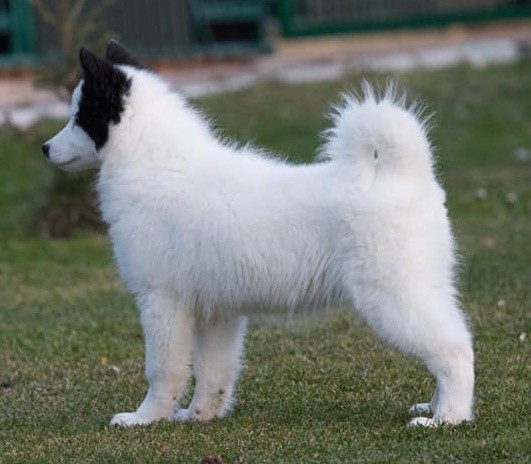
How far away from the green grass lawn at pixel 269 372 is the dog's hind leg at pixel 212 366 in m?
0.13

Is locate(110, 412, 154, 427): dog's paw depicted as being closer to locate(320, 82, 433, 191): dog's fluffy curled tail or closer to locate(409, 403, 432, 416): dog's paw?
locate(409, 403, 432, 416): dog's paw

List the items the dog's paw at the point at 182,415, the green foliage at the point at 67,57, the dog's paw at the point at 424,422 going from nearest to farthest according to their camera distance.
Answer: the dog's paw at the point at 424,422 → the dog's paw at the point at 182,415 → the green foliage at the point at 67,57

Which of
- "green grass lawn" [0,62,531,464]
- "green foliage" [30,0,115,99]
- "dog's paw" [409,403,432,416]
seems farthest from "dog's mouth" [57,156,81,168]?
"green foliage" [30,0,115,99]

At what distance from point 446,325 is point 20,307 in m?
4.68

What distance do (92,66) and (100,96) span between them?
16 centimetres

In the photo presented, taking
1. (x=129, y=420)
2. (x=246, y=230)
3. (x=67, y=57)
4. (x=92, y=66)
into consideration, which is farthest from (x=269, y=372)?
(x=67, y=57)

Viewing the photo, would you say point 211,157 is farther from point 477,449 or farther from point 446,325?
point 477,449

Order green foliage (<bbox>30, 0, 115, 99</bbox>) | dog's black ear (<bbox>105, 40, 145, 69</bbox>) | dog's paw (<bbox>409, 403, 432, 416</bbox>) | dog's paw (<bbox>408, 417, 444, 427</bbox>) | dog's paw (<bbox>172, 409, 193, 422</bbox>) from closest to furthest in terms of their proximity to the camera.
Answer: dog's paw (<bbox>408, 417, 444, 427</bbox>) → dog's paw (<bbox>409, 403, 432, 416</bbox>) → dog's paw (<bbox>172, 409, 193, 422</bbox>) → dog's black ear (<bbox>105, 40, 145, 69</bbox>) → green foliage (<bbox>30, 0, 115, 99</bbox>)

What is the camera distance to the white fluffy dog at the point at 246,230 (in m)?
5.94

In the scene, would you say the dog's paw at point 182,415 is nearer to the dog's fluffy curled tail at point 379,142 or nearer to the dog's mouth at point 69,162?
the dog's mouth at point 69,162

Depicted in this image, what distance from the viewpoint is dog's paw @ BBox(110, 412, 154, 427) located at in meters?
6.44

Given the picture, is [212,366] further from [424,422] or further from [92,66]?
[92,66]

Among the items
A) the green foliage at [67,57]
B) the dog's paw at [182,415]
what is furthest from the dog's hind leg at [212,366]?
the green foliage at [67,57]

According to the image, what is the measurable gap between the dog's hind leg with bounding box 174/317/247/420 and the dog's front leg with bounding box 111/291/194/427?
19cm
